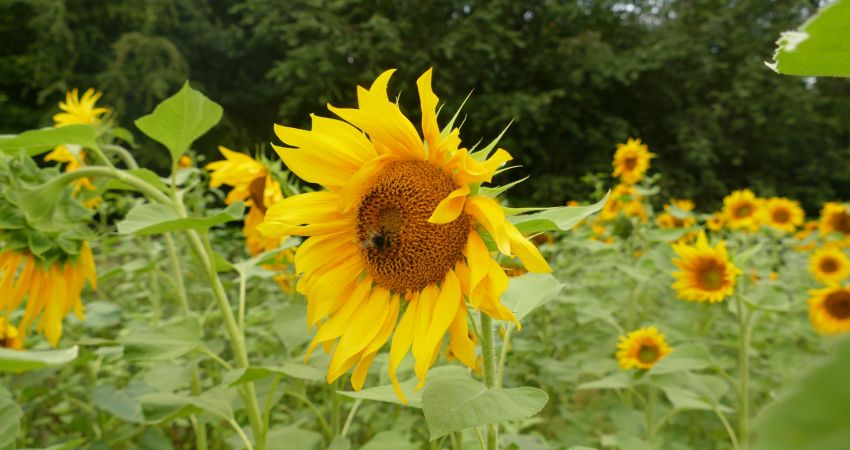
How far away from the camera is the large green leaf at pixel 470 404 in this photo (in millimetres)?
418

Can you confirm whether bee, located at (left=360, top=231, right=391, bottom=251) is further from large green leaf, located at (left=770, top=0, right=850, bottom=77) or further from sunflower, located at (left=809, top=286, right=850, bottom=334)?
sunflower, located at (left=809, top=286, right=850, bottom=334)

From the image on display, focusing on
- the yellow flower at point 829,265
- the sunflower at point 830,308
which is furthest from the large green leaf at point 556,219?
the yellow flower at point 829,265

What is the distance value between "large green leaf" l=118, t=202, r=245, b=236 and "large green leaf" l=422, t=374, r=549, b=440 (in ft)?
0.94

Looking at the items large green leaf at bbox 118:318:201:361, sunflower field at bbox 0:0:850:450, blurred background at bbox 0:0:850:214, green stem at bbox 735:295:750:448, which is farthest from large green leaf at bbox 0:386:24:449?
blurred background at bbox 0:0:850:214

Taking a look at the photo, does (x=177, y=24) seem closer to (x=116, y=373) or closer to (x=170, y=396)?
(x=116, y=373)

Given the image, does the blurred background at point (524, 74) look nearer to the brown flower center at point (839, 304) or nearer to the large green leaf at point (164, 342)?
the brown flower center at point (839, 304)

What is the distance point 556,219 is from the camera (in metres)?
0.47

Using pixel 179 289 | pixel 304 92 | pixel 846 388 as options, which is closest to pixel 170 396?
pixel 179 289

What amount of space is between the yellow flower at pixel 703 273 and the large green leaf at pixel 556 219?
0.98m

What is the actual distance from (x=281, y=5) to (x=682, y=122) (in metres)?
5.43

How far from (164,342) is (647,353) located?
0.93 m

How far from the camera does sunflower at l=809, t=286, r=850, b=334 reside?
1.57 meters

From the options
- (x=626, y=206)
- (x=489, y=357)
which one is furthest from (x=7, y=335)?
(x=626, y=206)

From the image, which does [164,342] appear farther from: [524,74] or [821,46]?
[524,74]
